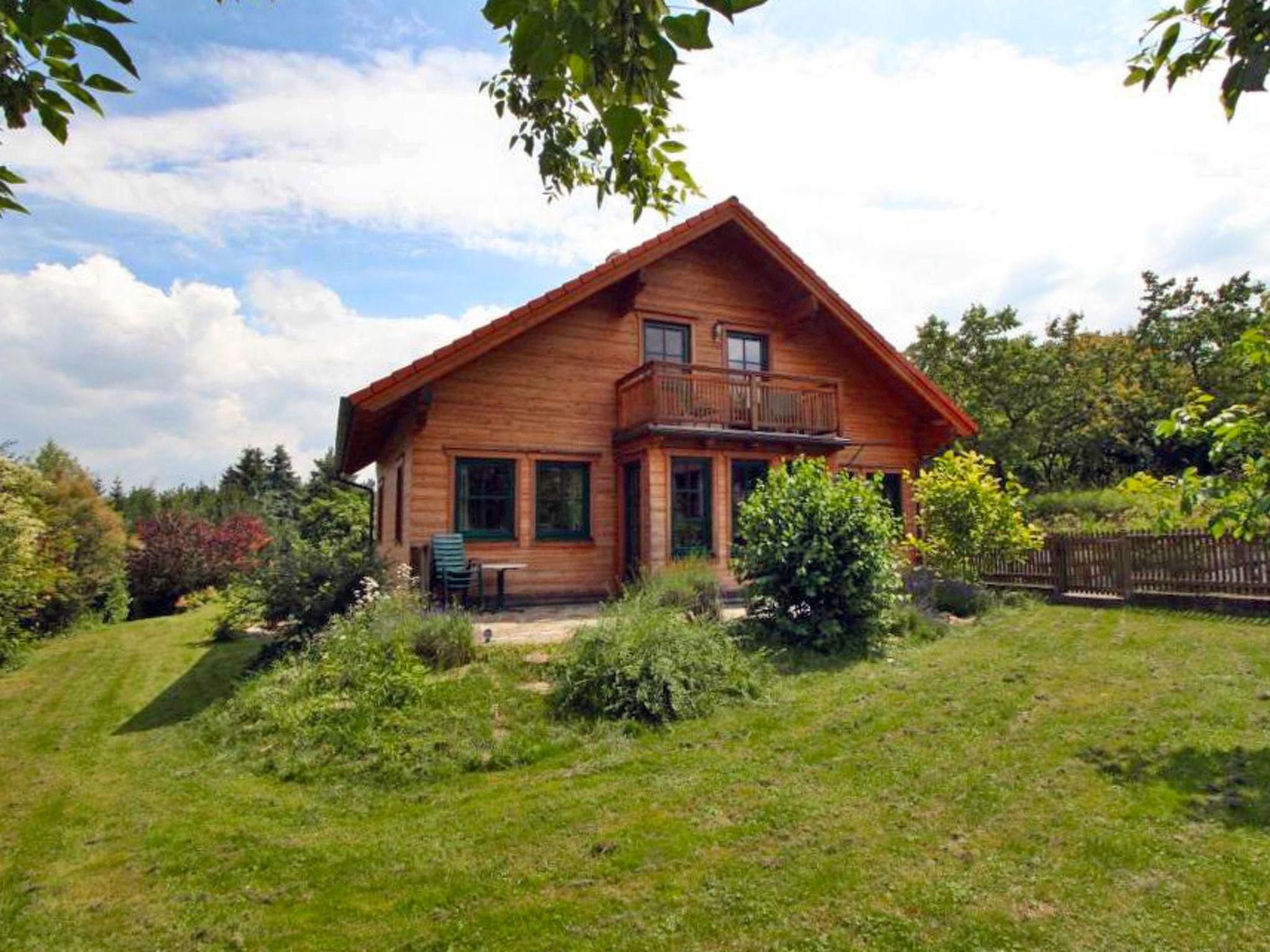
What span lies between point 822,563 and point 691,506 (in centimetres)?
579

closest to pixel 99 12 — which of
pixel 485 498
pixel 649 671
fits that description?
pixel 649 671

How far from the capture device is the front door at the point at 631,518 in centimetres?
1384

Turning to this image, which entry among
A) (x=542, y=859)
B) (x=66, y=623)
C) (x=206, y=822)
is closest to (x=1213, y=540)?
(x=542, y=859)

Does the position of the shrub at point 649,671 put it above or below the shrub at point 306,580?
below

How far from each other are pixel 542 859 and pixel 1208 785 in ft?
12.8

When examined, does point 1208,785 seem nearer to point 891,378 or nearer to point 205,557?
point 891,378

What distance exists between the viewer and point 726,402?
46.5ft

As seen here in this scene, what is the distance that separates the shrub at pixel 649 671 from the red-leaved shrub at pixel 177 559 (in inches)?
632

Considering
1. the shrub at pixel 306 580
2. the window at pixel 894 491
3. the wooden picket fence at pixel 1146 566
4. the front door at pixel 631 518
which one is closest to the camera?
the shrub at pixel 306 580

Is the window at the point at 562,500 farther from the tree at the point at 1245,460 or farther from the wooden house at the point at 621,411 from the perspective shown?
the tree at the point at 1245,460

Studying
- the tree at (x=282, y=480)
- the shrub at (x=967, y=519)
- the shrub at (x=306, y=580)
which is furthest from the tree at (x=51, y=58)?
the tree at (x=282, y=480)

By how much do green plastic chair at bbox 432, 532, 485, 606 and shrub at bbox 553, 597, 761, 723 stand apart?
5.00m

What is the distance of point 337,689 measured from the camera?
666 centimetres

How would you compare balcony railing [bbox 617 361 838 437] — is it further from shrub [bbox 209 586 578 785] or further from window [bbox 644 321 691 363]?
shrub [bbox 209 586 578 785]
